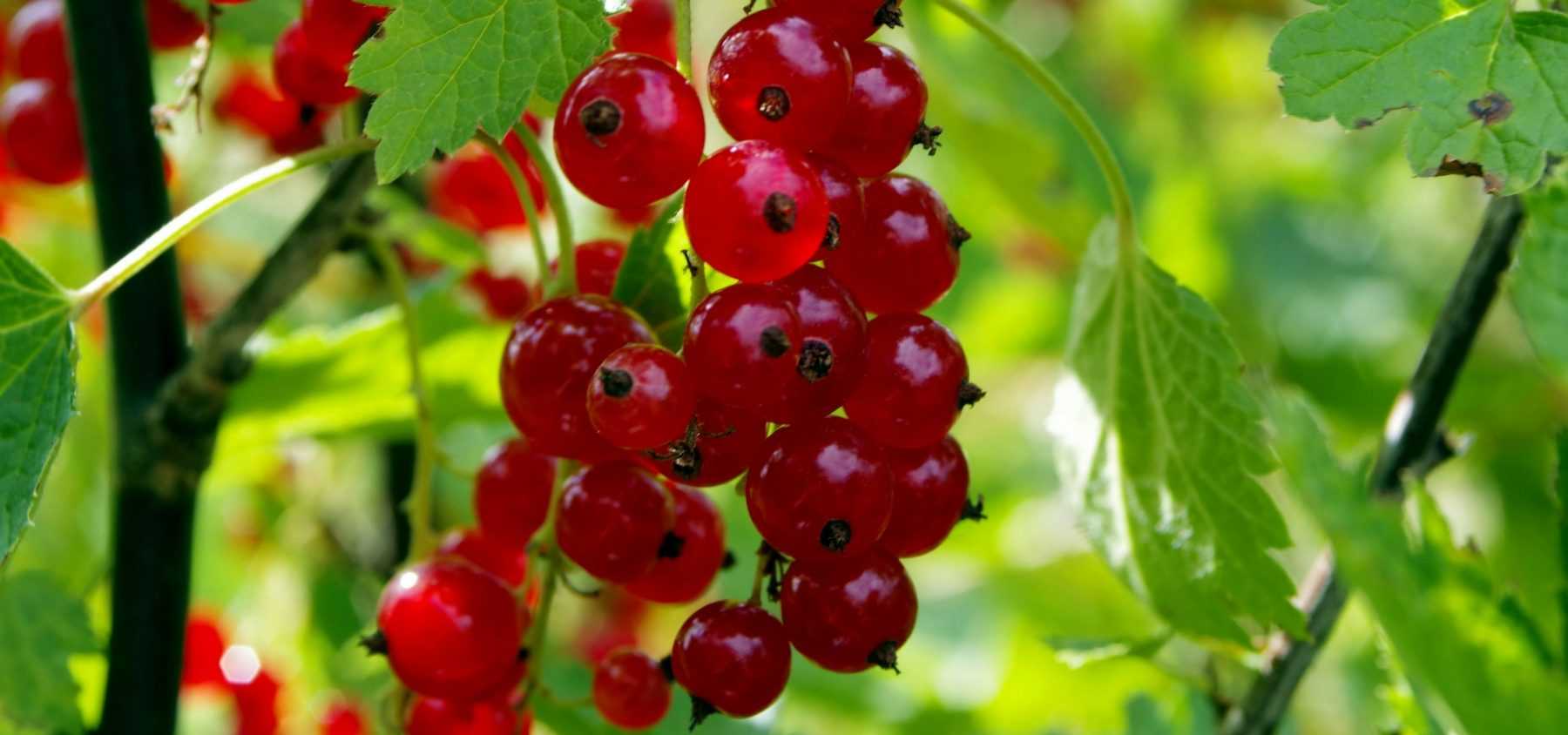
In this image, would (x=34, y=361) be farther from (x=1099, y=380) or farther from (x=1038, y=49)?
(x=1038, y=49)

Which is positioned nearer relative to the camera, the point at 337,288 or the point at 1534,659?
the point at 1534,659

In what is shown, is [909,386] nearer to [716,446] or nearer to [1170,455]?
[716,446]

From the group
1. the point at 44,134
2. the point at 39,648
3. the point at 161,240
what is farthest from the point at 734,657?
the point at 44,134

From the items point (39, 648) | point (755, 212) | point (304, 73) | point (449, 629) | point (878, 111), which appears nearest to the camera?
point (755, 212)

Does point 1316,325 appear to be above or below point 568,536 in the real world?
below

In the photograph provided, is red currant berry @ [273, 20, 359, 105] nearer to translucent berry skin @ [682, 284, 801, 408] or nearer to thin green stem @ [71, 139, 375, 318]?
thin green stem @ [71, 139, 375, 318]

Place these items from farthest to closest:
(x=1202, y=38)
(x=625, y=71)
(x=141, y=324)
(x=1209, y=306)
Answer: (x=1202, y=38)
(x=141, y=324)
(x=1209, y=306)
(x=625, y=71)

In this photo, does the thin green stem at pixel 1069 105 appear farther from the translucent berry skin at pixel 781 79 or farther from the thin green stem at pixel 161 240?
the thin green stem at pixel 161 240

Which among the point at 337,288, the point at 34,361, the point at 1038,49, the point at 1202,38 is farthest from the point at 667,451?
the point at 1202,38
